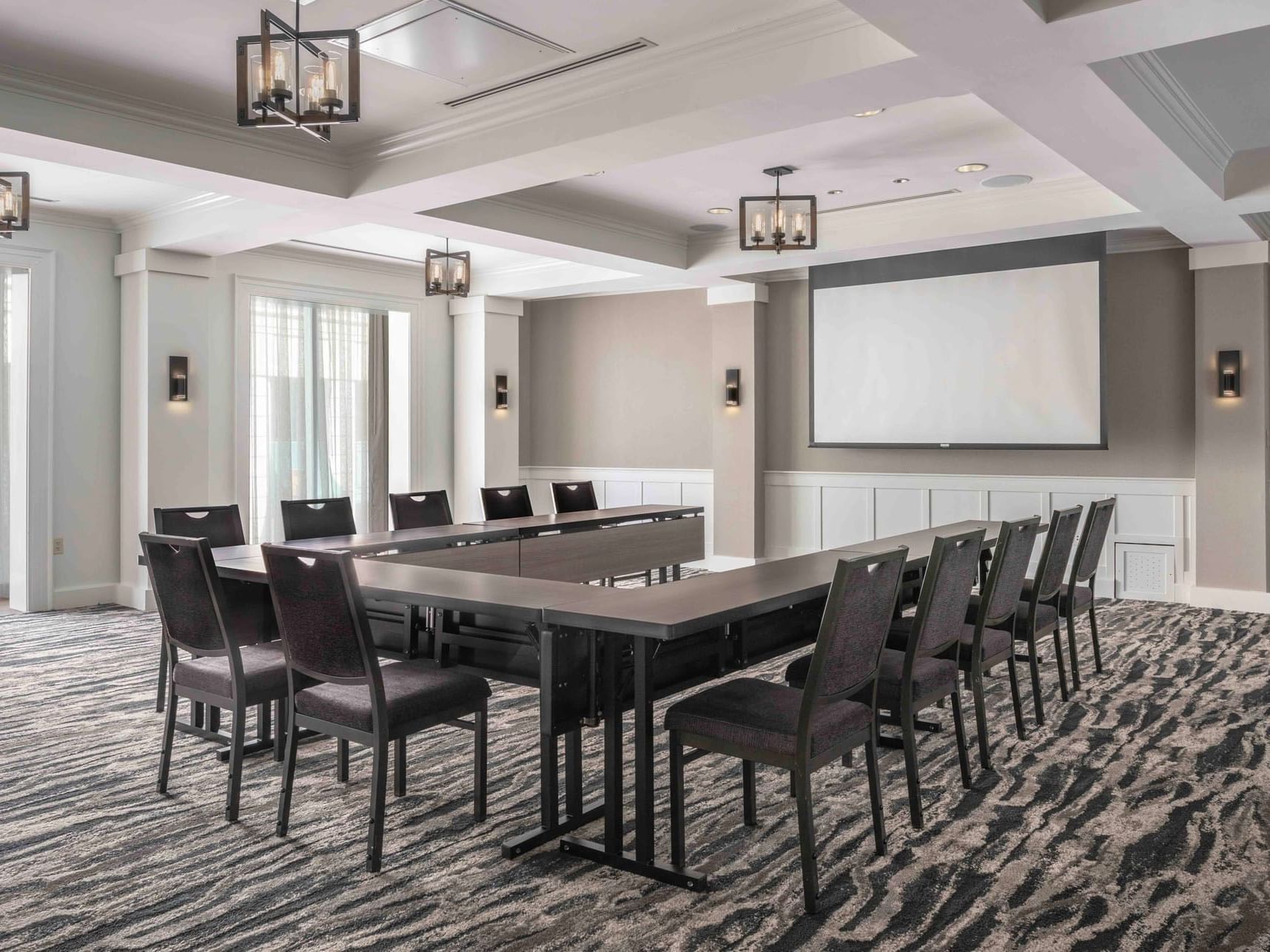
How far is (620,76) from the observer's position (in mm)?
4383

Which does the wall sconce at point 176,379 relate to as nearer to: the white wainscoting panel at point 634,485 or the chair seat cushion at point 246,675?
the white wainscoting panel at point 634,485

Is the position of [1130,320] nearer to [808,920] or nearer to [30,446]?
[808,920]

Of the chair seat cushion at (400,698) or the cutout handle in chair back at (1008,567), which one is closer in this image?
the chair seat cushion at (400,698)

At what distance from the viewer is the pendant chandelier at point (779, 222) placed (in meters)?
5.61

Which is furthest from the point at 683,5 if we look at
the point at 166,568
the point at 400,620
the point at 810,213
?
the point at 166,568

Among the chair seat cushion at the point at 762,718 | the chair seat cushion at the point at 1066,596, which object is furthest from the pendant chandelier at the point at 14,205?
the chair seat cushion at the point at 1066,596

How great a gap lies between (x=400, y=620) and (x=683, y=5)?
→ 2.56 m

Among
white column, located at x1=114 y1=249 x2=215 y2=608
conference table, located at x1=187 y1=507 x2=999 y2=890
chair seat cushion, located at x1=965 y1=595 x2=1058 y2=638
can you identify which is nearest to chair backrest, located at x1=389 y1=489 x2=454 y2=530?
white column, located at x1=114 y1=249 x2=215 y2=608

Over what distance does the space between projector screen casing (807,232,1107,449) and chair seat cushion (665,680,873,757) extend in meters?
5.33

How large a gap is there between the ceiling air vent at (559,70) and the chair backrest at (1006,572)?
2454mm

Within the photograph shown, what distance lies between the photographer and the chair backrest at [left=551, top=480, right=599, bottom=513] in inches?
285

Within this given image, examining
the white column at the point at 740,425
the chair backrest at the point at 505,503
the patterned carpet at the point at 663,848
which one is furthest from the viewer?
the white column at the point at 740,425

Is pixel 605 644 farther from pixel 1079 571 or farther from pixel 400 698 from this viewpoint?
pixel 1079 571

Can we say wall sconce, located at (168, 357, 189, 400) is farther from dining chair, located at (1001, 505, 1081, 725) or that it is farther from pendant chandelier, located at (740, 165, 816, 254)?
dining chair, located at (1001, 505, 1081, 725)
